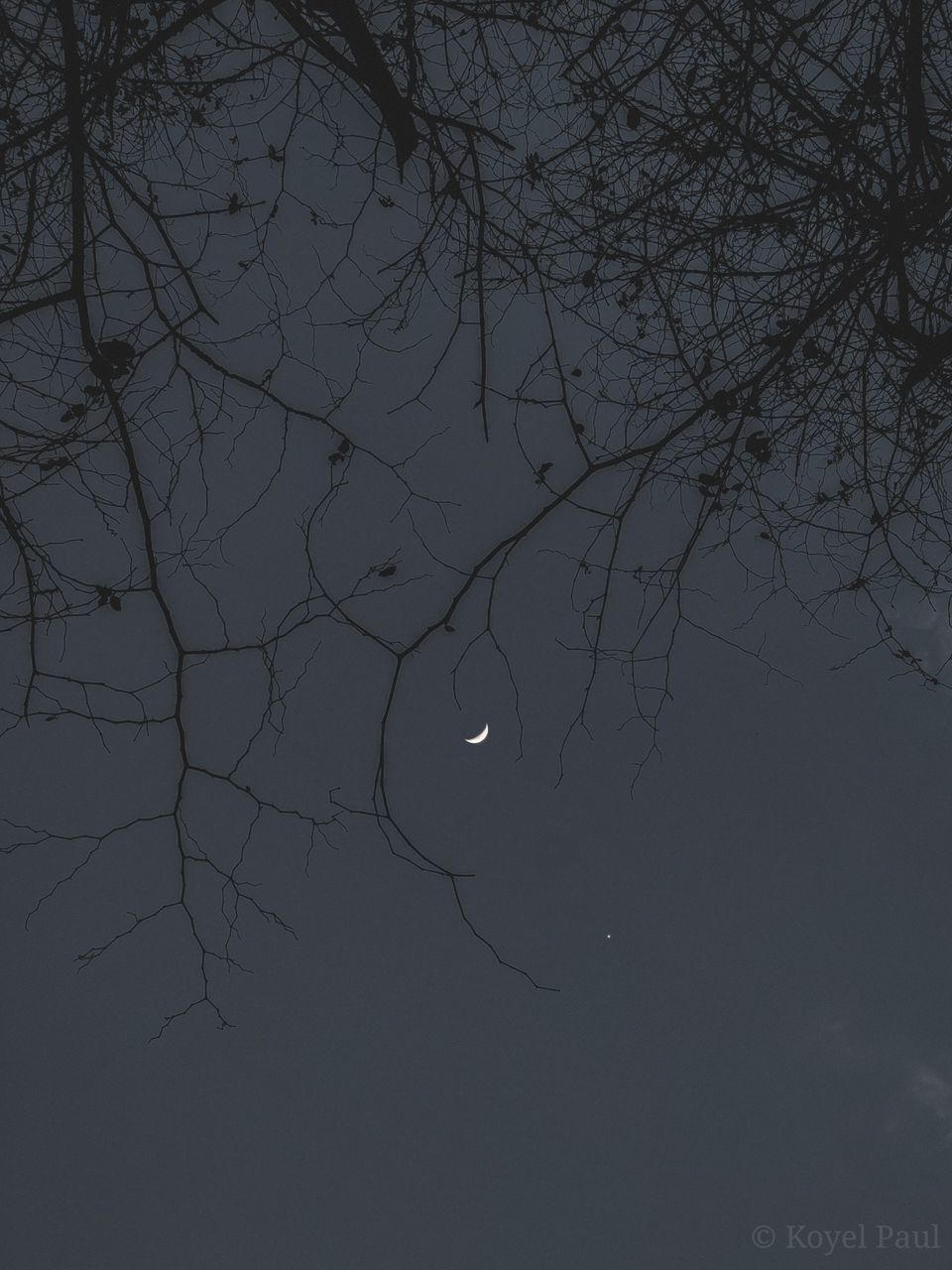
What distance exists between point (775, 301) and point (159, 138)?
6.74 feet

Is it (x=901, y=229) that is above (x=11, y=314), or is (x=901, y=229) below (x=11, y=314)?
above

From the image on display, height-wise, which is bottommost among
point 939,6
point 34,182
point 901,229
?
point 901,229

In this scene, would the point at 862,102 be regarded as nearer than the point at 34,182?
Yes

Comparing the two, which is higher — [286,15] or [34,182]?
[286,15]

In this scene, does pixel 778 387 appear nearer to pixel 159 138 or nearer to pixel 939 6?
pixel 939 6

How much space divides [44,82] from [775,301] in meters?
2.21

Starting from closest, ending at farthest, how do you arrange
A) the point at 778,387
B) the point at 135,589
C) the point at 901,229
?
the point at 901,229
the point at 135,589
the point at 778,387

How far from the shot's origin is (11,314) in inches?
95.0

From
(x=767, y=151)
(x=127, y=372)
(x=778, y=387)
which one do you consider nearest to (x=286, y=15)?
(x=127, y=372)

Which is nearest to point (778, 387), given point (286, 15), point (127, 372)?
point (286, 15)

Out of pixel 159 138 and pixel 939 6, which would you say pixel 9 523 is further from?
pixel 939 6

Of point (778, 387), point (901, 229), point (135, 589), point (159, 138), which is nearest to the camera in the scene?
point (901, 229)

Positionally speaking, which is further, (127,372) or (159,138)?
(159,138)

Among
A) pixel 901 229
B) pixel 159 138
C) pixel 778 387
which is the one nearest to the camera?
pixel 901 229
